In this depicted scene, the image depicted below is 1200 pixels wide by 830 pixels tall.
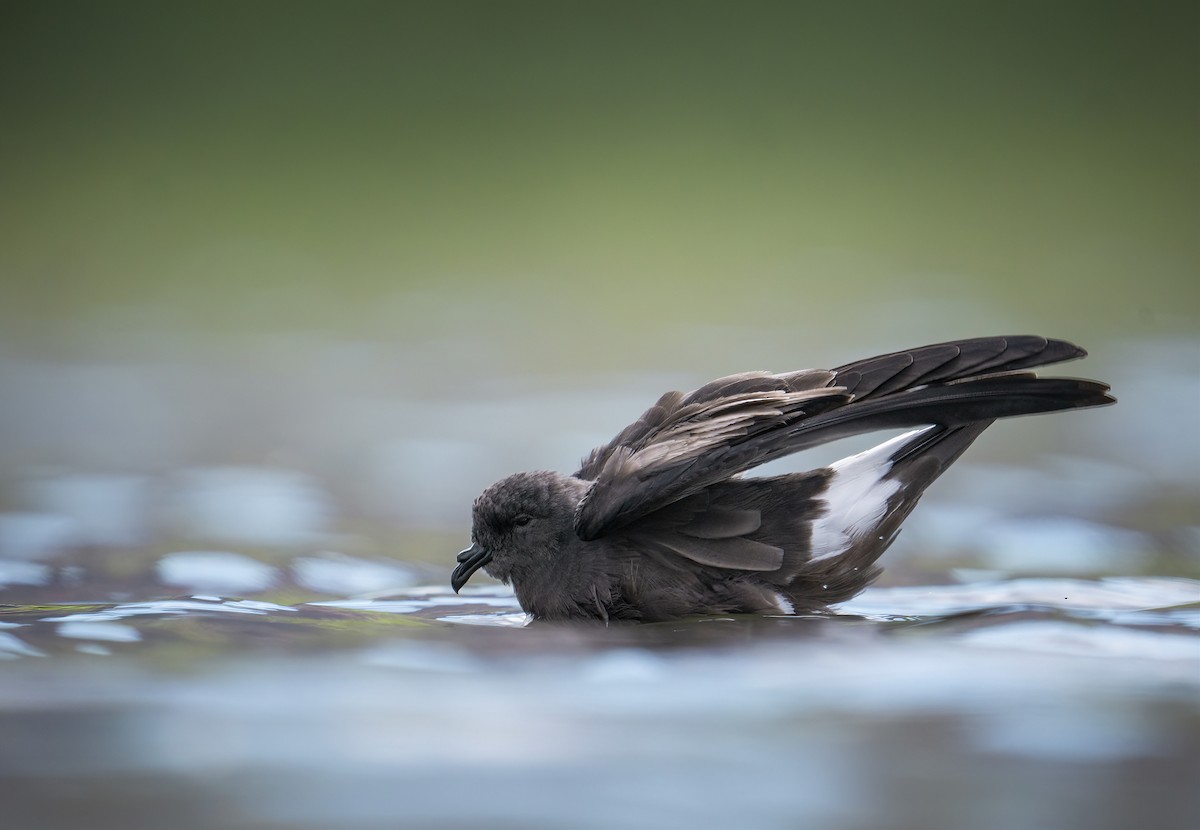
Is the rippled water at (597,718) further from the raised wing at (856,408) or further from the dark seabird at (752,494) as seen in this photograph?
the raised wing at (856,408)

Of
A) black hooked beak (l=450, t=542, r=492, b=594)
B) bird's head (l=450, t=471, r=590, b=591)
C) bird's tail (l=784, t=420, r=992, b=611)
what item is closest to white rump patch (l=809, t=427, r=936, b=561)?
bird's tail (l=784, t=420, r=992, b=611)

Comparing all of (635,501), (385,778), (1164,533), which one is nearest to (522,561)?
(635,501)

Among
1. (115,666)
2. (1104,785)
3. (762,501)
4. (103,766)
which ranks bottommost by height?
(1104,785)

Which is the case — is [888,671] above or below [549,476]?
below

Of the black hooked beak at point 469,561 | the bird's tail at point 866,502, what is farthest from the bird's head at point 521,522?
the bird's tail at point 866,502

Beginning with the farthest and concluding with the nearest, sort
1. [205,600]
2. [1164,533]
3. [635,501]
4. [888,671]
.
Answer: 1. [1164,533]
2. [205,600]
3. [635,501]
4. [888,671]

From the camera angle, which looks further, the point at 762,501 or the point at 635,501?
the point at 762,501

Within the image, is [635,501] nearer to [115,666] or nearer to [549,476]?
[549,476]

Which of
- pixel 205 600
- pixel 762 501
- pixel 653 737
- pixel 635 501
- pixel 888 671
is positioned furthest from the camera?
pixel 205 600

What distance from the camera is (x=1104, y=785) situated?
1.55 metres

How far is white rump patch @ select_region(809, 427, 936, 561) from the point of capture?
240 centimetres

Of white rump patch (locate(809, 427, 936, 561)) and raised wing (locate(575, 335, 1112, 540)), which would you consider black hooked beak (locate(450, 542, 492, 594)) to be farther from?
white rump patch (locate(809, 427, 936, 561))

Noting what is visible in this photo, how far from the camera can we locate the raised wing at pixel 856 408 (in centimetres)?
220

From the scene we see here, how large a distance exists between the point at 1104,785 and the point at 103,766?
1264mm
